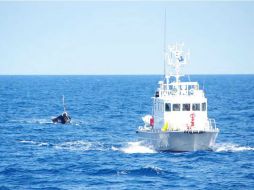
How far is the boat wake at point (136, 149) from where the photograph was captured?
57691 millimetres

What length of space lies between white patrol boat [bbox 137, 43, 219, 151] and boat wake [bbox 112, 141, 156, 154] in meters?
0.67

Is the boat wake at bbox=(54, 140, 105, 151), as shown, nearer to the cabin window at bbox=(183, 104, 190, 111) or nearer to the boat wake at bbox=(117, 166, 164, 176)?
the cabin window at bbox=(183, 104, 190, 111)

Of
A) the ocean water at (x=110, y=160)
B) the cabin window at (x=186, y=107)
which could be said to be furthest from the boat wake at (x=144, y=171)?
the cabin window at (x=186, y=107)

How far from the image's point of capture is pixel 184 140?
2160 inches

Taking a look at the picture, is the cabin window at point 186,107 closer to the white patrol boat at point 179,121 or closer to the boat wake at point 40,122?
the white patrol boat at point 179,121

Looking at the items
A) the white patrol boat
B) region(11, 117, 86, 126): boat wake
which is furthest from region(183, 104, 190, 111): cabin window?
region(11, 117, 86, 126): boat wake

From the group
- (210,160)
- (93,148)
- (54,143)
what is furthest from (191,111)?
(54,143)

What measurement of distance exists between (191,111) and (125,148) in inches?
306

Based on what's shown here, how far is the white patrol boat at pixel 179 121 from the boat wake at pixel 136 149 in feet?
2.20

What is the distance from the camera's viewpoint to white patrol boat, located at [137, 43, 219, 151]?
54781mm

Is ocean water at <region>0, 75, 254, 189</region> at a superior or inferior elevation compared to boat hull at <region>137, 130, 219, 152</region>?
inferior

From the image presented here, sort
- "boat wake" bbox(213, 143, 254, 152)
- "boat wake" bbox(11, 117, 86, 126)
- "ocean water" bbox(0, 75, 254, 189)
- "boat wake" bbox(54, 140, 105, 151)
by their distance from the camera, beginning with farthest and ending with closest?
1. "boat wake" bbox(11, 117, 86, 126)
2. "boat wake" bbox(54, 140, 105, 151)
3. "boat wake" bbox(213, 143, 254, 152)
4. "ocean water" bbox(0, 75, 254, 189)

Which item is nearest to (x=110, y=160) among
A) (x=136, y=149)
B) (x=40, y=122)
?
(x=136, y=149)

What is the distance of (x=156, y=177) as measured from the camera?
4678 centimetres
